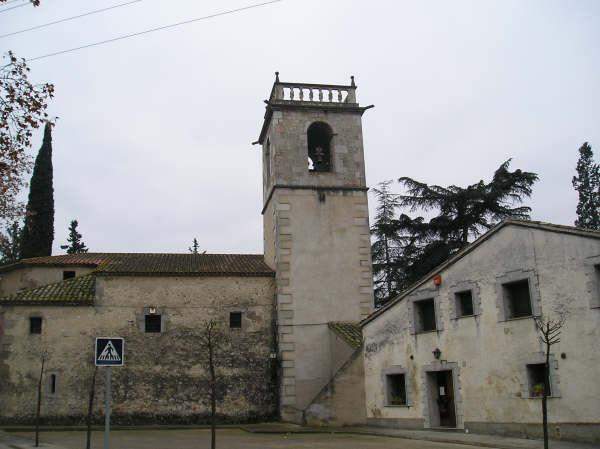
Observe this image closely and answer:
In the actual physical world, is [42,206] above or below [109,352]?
above

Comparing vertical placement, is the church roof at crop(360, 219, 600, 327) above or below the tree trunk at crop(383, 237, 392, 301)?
below

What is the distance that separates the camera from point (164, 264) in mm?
27703

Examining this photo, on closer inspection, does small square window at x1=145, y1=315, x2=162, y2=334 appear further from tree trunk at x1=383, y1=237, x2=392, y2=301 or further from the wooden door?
tree trunk at x1=383, y1=237, x2=392, y2=301

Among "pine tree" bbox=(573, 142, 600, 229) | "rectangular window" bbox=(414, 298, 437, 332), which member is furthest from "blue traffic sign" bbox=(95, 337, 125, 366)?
"pine tree" bbox=(573, 142, 600, 229)

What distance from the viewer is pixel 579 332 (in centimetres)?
1552

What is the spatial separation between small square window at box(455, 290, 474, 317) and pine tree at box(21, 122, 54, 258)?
2637 cm

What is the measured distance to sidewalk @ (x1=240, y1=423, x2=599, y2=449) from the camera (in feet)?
48.2

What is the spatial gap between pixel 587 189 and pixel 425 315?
27429mm

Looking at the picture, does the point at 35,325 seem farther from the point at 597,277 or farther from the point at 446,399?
the point at 597,277

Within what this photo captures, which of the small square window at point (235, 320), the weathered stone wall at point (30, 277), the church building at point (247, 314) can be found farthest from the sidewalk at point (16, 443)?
the weathered stone wall at point (30, 277)

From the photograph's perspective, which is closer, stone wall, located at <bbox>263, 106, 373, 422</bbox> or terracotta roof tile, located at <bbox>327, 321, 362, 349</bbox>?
terracotta roof tile, located at <bbox>327, 321, 362, 349</bbox>

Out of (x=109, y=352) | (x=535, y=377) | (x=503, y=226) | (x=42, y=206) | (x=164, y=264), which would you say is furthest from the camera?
(x=42, y=206)

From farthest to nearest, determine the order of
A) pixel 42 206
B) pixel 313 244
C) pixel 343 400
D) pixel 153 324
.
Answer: pixel 42 206 < pixel 313 244 < pixel 153 324 < pixel 343 400

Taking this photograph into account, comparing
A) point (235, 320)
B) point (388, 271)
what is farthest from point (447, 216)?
point (235, 320)
